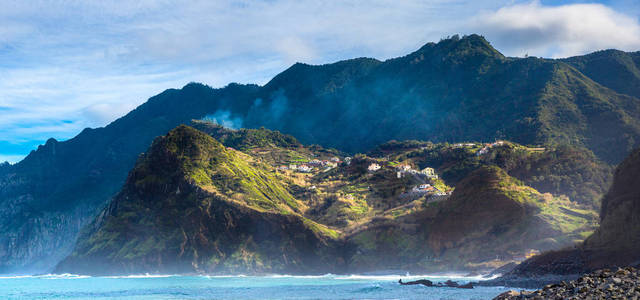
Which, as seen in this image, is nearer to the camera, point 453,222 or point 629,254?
point 629,254

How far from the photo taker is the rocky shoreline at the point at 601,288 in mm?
33344

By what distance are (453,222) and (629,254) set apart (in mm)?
74404

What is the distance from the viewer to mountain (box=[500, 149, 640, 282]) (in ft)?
253

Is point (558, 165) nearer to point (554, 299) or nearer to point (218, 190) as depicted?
point (218, 190)

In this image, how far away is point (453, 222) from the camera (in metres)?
149

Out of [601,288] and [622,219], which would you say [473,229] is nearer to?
[622,219]

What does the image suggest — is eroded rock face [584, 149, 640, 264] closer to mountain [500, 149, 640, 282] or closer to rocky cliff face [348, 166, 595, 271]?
mountain [500, 149, 640, 282]

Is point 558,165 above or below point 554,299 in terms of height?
above

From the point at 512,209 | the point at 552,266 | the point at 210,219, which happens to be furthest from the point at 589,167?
the point at 210,219

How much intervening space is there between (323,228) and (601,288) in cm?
14700

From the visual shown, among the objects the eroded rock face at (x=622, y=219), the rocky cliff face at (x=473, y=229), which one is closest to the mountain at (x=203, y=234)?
the rocky cliff face at (x=473, y=229)

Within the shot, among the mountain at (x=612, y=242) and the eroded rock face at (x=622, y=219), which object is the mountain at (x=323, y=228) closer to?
the mountain at (x=612, y=242)

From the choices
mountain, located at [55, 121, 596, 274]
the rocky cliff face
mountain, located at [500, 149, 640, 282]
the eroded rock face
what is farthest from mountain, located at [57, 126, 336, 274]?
the eroded rock face

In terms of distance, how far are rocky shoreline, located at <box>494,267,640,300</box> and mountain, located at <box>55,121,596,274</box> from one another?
87.7 meters
